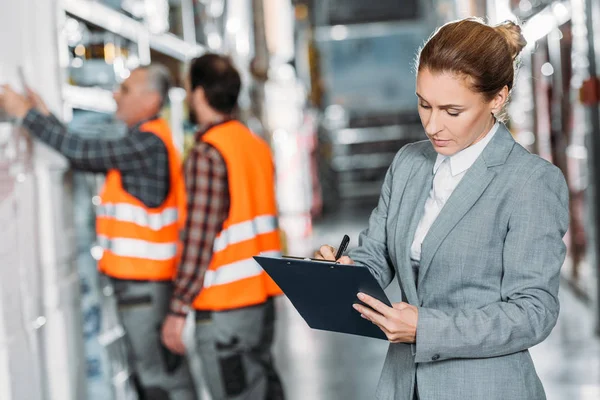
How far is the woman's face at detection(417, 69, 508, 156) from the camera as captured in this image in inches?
73.6

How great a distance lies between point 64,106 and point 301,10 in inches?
587

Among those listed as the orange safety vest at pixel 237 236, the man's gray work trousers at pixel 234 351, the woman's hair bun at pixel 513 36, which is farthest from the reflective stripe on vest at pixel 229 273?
the woman's hair bun at pixel 513 36

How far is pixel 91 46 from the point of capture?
4555 mm

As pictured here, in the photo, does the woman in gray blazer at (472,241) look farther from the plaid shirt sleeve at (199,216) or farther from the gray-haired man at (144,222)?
the gray-haired man at (144,222)

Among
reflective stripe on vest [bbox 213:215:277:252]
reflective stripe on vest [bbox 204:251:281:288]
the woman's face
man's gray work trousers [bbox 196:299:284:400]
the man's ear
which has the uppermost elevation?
the man's ear

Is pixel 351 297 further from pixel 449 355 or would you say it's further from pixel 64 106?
pixel 64 106

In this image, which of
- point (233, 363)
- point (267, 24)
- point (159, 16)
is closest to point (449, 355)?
point (233, 363)

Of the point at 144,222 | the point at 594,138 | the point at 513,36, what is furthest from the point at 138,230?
the point at 594,138

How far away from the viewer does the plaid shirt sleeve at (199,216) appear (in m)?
3.48

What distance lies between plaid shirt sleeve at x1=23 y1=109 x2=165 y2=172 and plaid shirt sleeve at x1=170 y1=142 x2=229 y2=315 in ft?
0.92

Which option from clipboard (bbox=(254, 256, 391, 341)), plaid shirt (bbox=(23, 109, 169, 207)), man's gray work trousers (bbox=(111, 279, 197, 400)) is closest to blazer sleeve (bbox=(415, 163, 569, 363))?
clipboard (bbox=(254, 256, 391, 341))

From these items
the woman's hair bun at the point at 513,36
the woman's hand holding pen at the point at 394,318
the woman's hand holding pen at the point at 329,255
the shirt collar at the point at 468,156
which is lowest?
the woman's hand holding pen at the point at 394,318

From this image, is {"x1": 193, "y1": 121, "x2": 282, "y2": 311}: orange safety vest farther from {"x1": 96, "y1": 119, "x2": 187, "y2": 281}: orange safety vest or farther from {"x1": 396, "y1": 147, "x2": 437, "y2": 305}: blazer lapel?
{"x1": 396, "y1": 147, "x2": 437, "y2": 305}: blazer lapel

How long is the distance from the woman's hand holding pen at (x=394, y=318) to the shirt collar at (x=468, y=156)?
0.35 metres
